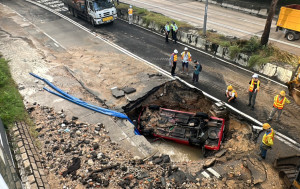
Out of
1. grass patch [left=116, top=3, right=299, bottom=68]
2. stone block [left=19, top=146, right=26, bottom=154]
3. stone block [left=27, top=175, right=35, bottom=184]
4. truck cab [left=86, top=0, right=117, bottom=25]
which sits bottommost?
stone block [left=27, top=175, right=35, bottom=184]

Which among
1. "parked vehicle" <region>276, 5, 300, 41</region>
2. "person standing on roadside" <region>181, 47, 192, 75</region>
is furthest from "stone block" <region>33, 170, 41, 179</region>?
"parked vehicle" <region>276, 5, 300, 41</region>

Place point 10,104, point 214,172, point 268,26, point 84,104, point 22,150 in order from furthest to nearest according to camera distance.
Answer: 1. point 268,26
2. point 84,104
3. point 10,104
4. point 22,150
5. point 214,172

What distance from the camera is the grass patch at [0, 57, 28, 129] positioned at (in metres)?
9.37

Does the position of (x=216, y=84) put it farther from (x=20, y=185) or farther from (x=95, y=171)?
(x=20, y=185)

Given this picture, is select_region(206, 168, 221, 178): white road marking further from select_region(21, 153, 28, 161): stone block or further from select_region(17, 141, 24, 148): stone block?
select_region(17, 141, 24, 148): stone block

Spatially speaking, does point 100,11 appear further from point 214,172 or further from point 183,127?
point 214,172

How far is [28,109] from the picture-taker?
1081 cm

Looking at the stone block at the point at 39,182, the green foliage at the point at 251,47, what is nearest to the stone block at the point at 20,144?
the stone block at the point at 39,182

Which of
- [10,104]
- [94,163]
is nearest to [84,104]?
[10,104]

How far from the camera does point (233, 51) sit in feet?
51.5

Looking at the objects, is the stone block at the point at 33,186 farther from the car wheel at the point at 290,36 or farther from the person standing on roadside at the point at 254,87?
the car wheel at the point at 290,36

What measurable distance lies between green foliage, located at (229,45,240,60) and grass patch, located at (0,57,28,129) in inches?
492

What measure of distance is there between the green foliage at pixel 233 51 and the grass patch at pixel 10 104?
12.5 meters

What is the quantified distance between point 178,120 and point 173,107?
5.23ft
